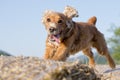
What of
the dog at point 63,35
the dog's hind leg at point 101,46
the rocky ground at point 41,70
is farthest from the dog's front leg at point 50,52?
the rocky ground at point 41,70

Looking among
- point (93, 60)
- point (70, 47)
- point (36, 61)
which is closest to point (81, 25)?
point (70, 47)

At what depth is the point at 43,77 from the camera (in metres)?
3.92

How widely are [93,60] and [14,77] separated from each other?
8654 mm

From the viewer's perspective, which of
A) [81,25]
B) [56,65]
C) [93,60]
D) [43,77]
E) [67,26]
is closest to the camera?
[43,77]

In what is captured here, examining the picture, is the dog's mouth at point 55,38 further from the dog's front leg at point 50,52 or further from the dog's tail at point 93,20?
the dog's tail at point 93,20

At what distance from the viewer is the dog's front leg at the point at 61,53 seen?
894 centimetres

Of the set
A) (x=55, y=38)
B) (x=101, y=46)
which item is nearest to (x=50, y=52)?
(x=55, y=38)

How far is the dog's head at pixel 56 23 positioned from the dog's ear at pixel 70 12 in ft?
0.18

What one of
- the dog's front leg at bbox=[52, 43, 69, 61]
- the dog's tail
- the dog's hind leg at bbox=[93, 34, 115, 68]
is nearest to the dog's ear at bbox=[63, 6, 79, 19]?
the dog's front leg at bbox=[52, 43, 69, 61]

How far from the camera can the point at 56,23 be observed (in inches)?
345

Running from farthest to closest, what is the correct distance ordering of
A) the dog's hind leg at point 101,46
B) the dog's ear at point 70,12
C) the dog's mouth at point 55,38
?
the dog's hind leg at point 101,46 → the dog's ear at point 70,12 → the dog's mouth at point 55,38

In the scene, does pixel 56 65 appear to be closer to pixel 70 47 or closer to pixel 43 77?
pixel 43 77

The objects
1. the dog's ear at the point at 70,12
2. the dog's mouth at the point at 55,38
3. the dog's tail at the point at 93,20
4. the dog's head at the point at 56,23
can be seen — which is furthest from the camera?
the dog's tail at the point at 93,20

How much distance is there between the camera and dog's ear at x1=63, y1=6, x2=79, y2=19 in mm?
9616
